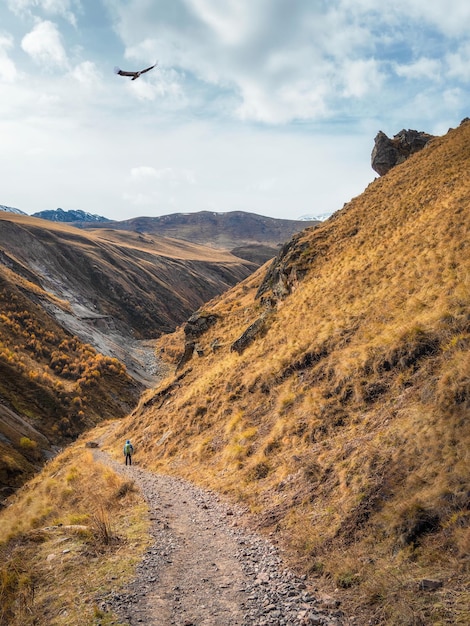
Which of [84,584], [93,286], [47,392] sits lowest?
[84,584]

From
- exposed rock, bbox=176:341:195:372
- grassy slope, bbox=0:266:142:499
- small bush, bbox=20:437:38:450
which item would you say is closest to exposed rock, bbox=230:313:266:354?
exposed rock, bbox=176:341:195:372

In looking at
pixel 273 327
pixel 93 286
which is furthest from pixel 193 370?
pixel 93 286

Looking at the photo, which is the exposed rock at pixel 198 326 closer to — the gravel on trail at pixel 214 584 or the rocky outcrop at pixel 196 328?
the rocky outcrop at pixel 196 328

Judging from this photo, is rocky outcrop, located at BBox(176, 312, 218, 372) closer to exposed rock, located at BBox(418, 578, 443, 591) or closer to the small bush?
the small bush

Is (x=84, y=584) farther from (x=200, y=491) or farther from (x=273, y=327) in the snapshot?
(x=273, y=327)

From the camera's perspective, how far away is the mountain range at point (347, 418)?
7520 millimetres

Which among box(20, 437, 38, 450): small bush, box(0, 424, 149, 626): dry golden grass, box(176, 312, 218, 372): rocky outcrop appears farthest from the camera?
box(176, 312, 218, 372): rocky outcrop

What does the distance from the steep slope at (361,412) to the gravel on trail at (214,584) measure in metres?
0.66

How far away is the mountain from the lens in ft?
121

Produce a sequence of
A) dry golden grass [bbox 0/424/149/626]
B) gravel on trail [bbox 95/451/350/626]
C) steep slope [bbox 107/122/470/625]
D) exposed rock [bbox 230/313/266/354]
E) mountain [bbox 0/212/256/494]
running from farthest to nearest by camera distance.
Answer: mountain [bbox 0/212/256/494], exposed rock [bbox 230/313/266/354], dry golden grass [bbox 0/424/149/626], steep slope [bbox 107/122/470/625], gravel on trail [bbox 95/451/350/626]

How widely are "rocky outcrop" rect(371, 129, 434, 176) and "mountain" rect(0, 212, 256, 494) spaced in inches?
1714

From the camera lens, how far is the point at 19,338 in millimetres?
48562

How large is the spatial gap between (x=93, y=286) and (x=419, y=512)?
105 m

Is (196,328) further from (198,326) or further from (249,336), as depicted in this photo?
(249,336)
